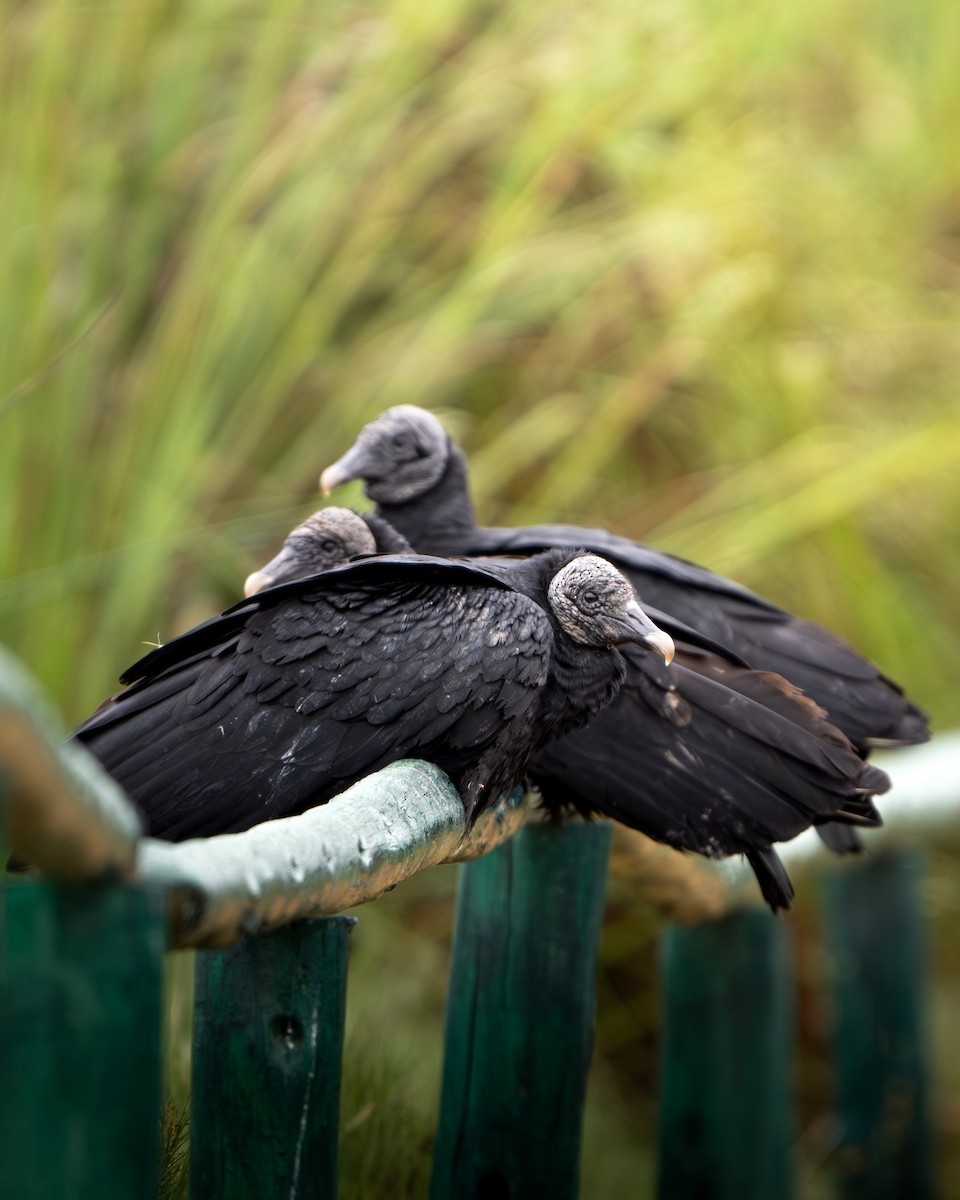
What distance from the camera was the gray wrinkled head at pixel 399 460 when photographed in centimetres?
291

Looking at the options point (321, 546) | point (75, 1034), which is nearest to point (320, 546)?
point (321, 546)

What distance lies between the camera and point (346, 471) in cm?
293

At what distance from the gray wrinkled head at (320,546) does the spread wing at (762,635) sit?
283mm

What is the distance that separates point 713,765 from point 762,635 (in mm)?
A: 572

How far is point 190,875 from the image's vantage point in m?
1.24

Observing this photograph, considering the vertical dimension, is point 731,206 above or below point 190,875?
above

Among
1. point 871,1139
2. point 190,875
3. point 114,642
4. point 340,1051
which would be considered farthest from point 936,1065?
point 190,875

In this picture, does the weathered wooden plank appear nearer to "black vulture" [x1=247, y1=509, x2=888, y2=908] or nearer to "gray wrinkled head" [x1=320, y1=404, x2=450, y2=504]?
"black vulture" [x1=247, y1=509, x2=888, y2=908]

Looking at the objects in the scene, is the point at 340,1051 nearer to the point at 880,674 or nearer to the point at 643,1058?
the point at 880,674

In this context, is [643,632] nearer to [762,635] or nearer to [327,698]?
[327,698]

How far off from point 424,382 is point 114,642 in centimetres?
103

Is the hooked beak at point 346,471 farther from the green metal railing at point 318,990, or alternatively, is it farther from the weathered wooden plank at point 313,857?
the weathered wooden plank at point 313,857

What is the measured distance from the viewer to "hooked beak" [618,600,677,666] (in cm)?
204

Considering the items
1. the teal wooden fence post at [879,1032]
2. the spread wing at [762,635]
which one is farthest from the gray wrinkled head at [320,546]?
the teal wooden fence post at [879,1032]
